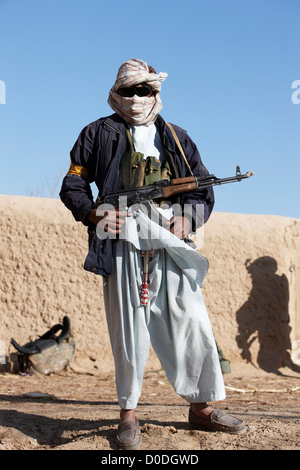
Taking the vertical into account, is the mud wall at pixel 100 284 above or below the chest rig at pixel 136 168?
below

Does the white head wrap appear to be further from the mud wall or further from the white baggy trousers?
the mud wall

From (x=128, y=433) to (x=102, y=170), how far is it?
51.7 inches

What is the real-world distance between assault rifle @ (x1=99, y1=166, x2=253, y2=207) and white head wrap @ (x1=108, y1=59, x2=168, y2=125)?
377 mm

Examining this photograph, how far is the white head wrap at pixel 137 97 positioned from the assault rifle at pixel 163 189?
1.24 feet

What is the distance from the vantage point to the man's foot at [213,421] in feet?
8.90

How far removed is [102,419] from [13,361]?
3916mm

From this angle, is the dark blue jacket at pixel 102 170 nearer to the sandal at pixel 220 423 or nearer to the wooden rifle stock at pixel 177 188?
the wooden rifle stock at pixel 177 188

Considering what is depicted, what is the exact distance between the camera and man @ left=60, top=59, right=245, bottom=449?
8.79ft

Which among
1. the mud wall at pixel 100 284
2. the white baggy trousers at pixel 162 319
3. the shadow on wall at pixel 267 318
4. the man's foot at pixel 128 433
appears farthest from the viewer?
the shadow on wall at pixel 267 318

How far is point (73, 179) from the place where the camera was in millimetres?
2828

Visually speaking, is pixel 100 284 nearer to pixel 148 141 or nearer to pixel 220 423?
pixel 148 141

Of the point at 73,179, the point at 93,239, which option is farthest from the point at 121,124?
the point at 93,239

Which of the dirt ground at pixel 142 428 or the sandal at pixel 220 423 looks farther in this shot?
the sandal at pixel 220 423

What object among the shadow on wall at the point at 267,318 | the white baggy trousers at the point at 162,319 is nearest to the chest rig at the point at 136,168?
the white baggy trousers at the point at 162,319
